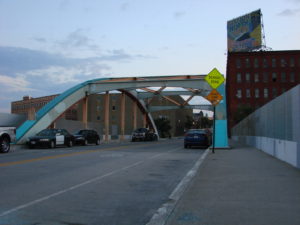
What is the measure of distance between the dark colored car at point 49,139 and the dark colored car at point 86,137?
309cm

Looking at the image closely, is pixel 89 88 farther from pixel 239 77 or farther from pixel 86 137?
pixel 239 77

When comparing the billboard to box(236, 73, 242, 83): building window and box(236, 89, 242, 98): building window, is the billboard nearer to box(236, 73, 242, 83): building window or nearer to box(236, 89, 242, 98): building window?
box(236, 73, 242, 83): building window

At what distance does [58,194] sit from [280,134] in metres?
11.1

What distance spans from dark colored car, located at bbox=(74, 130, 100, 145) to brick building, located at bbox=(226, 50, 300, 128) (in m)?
64.0

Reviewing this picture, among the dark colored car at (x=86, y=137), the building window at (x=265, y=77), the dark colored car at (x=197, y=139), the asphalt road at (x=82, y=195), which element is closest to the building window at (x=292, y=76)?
the building window at (x=265, y=77)

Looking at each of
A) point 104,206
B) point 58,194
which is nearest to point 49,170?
point 58,194

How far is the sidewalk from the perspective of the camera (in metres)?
5.80

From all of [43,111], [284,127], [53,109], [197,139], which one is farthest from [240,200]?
[53,109]

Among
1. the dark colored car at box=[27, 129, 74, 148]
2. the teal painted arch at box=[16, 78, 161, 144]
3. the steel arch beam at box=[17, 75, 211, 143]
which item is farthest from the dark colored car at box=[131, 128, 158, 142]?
the dark colored car at box=[27, 129, 74, 148]

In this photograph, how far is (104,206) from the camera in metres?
7.02

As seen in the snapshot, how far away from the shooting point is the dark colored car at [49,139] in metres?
27.4

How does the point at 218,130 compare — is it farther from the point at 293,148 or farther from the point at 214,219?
the point at 214,219

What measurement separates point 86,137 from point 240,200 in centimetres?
2775

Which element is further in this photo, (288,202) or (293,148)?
(293,148)
